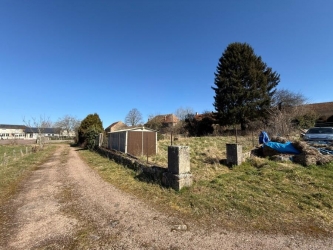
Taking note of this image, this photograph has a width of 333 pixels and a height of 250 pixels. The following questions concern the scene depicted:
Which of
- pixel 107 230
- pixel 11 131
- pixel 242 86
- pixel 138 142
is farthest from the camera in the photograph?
pixel 11 131

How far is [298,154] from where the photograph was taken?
762 cm

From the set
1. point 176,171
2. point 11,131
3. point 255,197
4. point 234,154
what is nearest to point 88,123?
point 234,154

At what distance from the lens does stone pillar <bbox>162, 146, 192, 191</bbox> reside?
543cm

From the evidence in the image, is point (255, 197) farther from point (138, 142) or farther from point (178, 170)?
point (138, 142)

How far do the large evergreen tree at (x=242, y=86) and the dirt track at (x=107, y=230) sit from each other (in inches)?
854

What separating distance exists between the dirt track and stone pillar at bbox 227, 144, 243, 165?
14.3 ft

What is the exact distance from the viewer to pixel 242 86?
24.1 m

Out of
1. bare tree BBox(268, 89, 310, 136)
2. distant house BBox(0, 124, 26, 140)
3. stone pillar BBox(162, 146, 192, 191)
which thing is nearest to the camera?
stone pillar BBox(162, 146, 192, 191)

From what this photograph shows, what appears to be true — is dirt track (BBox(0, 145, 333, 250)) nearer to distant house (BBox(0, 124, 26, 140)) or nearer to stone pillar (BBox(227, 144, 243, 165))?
stone pillar (BBox(227, 144, 243, 165))

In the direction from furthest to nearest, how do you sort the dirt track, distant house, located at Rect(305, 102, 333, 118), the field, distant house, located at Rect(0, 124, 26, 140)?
distant house, located at Rect(0, 124, 26, 140) < distant house, located at Rect(305, 102, 333, 118) < the field < the dirt track

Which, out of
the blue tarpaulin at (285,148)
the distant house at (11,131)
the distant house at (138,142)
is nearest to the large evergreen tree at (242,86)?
the distant house at (138,142)

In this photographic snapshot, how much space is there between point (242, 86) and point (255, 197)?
21992 mm

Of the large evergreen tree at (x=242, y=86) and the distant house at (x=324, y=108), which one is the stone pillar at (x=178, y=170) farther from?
the distant house at (x=324, y=108)

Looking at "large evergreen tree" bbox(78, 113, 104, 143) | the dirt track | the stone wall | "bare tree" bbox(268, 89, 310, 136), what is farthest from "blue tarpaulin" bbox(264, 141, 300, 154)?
"large evergreen tree" bbox(78, 113, 104, 143)
